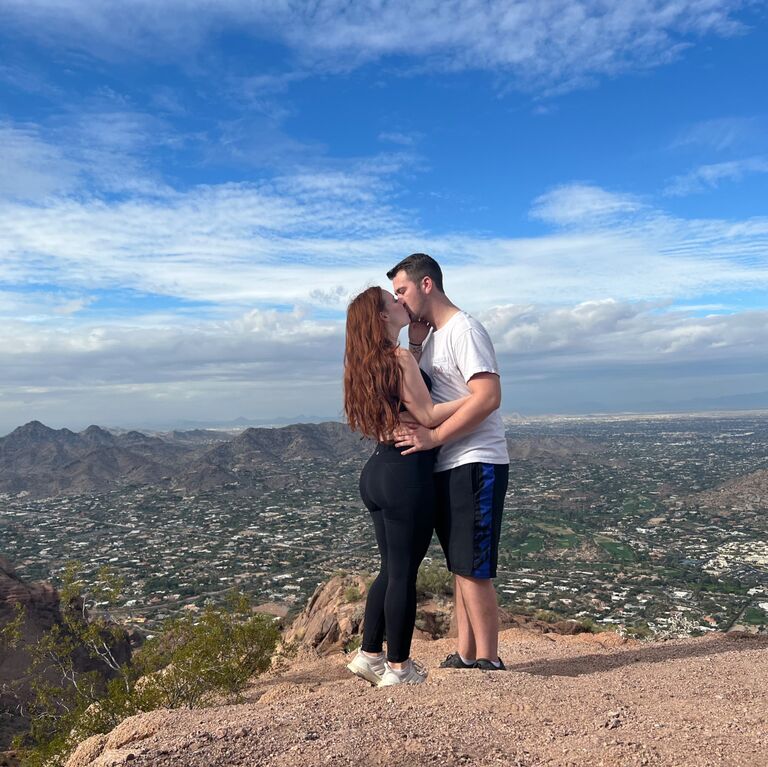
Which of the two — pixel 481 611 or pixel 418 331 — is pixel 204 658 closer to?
pixel 481 611

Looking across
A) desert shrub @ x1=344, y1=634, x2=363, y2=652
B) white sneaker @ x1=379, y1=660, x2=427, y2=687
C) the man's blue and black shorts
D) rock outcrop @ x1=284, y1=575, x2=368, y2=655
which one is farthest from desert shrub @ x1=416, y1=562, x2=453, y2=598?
the man's blue and black shorts

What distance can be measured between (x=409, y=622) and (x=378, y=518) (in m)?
0.74

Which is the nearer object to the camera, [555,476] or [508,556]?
[508,556]

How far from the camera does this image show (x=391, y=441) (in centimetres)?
429

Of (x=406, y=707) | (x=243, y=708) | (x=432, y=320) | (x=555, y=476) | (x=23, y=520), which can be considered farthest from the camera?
(x=555, y=476)

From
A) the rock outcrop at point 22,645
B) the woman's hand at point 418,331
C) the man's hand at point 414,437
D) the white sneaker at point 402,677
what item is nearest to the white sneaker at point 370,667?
the white sneaker at point 402,677

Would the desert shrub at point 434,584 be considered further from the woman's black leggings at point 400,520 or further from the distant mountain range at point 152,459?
the distant mountain range at point 152,459

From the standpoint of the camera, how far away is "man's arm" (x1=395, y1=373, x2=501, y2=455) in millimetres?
4184

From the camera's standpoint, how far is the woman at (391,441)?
4.21 m

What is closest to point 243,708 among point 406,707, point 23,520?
point 406,707

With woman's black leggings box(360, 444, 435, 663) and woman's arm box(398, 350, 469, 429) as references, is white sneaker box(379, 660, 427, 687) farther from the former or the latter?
woman's arm box(398, 350, 469, 429)

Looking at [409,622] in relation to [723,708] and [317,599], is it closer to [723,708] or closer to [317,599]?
[723,708]

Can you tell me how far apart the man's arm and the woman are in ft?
0.19

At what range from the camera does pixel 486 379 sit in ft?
14.0
